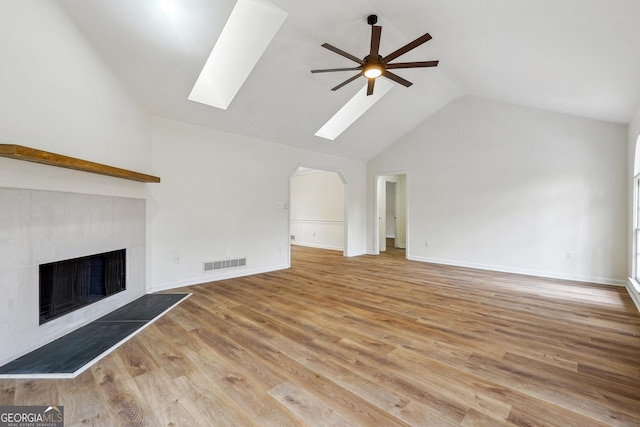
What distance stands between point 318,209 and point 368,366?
6926 mm

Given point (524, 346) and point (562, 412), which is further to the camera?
point (524, 346)

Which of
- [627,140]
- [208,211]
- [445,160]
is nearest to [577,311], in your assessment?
[627,140]

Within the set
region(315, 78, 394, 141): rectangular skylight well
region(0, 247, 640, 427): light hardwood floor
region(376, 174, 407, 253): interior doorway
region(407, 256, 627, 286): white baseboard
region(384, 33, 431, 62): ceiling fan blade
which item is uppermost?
region(315, 78, 394, 141): rectangular skylight well

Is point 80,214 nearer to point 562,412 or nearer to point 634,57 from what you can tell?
point 562,412

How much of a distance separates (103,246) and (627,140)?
7581 millimetres

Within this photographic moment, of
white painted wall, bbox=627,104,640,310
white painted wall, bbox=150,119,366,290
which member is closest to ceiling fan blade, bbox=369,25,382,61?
white painted wall, bbox=150,119,366,290

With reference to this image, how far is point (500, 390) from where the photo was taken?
181 centimetres

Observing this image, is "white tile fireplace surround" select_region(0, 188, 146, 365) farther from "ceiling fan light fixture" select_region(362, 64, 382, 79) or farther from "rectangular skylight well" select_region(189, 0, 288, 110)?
"ceiling fan light fixture" select_region(362, 64, 382, 79)

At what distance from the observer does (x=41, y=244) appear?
2.41 metres

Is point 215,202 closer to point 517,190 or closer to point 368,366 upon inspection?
point 368,366

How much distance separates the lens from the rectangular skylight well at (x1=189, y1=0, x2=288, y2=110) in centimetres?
313

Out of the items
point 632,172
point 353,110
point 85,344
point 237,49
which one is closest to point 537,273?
point 632,172

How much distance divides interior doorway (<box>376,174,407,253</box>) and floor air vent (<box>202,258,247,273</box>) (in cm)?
399

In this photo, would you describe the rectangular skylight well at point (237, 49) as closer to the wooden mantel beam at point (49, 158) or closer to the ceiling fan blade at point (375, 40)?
the ceiling fan blade at point (375, 40)
